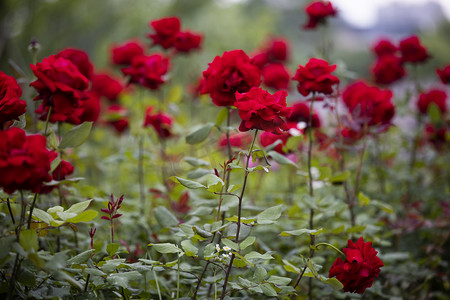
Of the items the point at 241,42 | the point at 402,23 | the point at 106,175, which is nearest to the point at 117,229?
the point at 106,175

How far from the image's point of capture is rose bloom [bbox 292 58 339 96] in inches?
42.7

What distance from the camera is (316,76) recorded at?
3.62 feet

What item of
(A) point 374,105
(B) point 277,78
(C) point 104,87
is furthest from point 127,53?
(A) point 374,105

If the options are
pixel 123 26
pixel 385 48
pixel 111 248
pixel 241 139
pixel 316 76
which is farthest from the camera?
pixel 123 26

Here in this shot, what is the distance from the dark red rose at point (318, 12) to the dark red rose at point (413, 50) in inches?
20.9

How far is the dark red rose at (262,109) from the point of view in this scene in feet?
2.77

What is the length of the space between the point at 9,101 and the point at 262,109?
57 cm

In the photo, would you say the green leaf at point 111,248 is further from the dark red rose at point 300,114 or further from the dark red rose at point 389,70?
the dark red rose at point 389,70

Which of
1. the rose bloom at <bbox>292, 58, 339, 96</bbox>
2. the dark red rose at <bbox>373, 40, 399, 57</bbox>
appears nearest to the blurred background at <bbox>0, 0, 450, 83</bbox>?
the dark red rose at <bbox>373, 40, 399, 57</bbox>

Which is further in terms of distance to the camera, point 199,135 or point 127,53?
point 127,53

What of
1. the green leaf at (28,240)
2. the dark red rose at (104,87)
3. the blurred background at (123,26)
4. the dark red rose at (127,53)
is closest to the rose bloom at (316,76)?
the green leaf at (28,240)

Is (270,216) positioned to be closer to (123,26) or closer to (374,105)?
(374,105)

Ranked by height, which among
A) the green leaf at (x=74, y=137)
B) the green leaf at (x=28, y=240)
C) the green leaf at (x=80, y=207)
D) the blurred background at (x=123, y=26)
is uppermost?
the green leaf at (x=74, y=137)

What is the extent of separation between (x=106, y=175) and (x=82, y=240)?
141 centimetres
